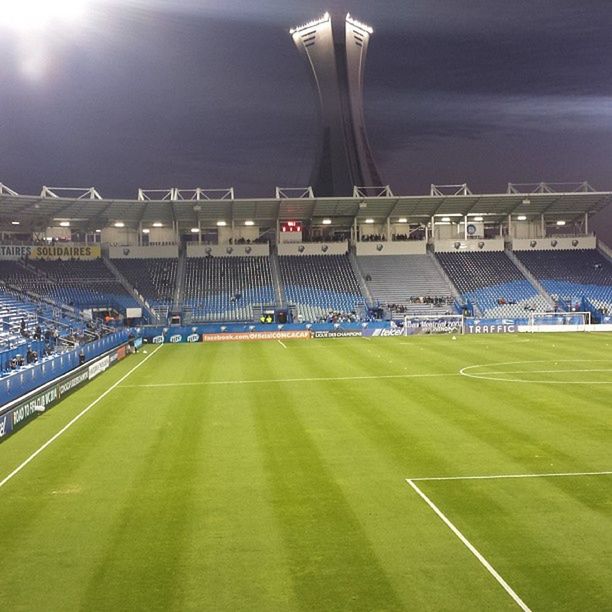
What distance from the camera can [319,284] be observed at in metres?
66.4

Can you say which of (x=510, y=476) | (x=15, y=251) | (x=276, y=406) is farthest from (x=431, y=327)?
(x=510, y=476)

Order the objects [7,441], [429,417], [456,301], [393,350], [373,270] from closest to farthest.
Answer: [7,441], [429,417], [393,350], [456,301], [373,270]

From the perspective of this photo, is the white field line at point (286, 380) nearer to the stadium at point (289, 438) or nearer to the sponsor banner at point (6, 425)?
the stadium at point (289, 438)

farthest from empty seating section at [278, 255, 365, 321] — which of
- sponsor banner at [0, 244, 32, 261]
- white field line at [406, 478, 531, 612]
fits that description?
white field line at [406, 478, 531, 612]

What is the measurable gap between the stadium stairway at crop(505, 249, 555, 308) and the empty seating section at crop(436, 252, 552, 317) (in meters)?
0.34

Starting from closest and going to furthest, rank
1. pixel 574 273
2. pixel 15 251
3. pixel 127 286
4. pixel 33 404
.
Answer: pixel 33 404 → pixel 127 286 → pixel 15 251 → pixel 574 273

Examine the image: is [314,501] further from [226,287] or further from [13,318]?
[226,287]

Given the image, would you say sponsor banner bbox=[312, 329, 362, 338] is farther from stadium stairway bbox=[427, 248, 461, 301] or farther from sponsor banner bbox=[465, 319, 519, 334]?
stadium stairway bbox=[427, 248, 461, 301]

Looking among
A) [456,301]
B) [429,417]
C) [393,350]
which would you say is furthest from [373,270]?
[429,417]

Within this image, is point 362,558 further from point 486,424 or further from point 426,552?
point 486,424

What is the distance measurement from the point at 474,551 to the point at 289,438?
27.5 feet

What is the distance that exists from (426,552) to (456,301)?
55.7 metres

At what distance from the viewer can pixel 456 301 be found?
64062 mm

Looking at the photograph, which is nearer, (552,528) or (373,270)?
(552,528)
